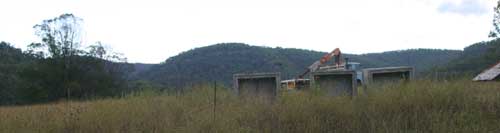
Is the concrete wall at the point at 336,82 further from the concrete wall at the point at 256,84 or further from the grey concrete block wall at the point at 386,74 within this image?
the concrete wall at the point at 256,84

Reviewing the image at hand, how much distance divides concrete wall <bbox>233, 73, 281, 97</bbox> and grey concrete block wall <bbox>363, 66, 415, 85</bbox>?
169 cm

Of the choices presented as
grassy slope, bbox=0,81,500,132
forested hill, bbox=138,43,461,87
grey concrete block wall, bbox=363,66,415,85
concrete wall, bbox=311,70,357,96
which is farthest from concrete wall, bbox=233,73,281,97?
forested hill, bbox=138,43,461,87

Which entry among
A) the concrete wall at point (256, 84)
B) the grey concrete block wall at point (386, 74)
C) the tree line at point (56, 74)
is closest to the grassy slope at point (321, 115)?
the concrete wall at point (256, 84)

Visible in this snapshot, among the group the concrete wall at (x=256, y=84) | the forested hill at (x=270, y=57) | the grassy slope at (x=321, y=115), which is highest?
the forested hill at (x=270, y=57)

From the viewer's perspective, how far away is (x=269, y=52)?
50.2 metres

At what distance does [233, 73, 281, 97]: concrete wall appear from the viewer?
7965 millimetres

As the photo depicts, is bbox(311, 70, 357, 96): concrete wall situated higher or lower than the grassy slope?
higher

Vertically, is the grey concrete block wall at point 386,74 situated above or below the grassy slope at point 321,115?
above

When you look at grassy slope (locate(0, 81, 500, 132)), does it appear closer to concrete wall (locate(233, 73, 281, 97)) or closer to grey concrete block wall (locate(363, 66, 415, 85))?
concrete wall (locate(233, 73, 281, 97))

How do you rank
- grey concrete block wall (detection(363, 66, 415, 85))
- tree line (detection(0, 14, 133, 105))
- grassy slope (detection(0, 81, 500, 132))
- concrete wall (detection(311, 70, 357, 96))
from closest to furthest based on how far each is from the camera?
1. grassy slope (detection(0, 81, 500, 132))
2. concrete wall (detection(311, 70, 357, 96))
3. grey concrete block wall (detection(363, 66, 415, 85))
4. tree line (detection(0, 14, 133, 105))

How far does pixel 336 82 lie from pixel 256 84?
1519 millimetres

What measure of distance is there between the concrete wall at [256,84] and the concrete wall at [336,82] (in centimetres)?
76

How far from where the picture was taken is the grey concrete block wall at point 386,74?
789cm

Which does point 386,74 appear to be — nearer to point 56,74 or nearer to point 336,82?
point 336,82
